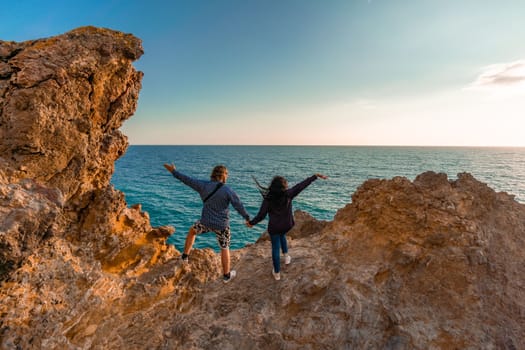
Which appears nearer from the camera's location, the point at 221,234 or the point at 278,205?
the point at 278,205

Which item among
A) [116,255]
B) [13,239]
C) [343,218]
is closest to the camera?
[13,239]

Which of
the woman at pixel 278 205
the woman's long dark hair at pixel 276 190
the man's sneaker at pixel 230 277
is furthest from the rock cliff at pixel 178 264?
the woman's long dark hair at pixel 276 190

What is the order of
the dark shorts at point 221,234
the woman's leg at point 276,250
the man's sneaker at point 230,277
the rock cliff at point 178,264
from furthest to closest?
the man's sneaker at point 230,277 < the woman's leg at point 276,250 < the dark shorts at point 221,234 < the rock cliff at point 178,264

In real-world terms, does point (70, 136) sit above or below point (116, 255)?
above

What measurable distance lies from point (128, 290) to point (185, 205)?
2746 centimetres

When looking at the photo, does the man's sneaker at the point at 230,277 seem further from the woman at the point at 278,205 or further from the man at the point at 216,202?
the woman at the point at 278,205

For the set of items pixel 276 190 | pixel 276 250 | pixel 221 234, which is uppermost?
pixel 276 190

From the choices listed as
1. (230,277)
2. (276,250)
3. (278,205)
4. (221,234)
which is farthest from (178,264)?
(278,205)

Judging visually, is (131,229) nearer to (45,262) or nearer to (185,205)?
(45,262)

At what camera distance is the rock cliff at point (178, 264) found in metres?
4.80

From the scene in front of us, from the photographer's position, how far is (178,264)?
7.41 m

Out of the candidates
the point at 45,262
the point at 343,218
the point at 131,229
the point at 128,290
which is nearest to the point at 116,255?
the point at 131,229

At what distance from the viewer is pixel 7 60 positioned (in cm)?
591

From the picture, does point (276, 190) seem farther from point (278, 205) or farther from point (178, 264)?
point (178, 264)
